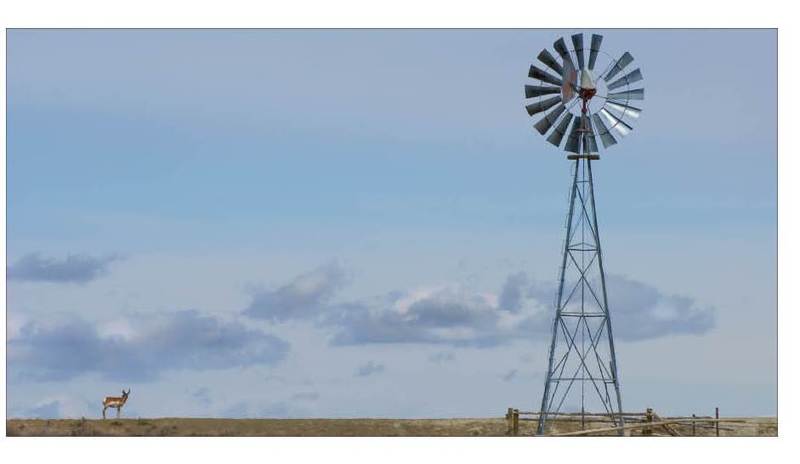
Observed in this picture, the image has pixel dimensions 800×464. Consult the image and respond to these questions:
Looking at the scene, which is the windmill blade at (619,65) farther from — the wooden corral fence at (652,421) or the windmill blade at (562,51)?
the wooden corral fence at (652,421)

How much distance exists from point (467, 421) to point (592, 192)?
41.6 feet

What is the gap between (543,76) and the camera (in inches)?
1886

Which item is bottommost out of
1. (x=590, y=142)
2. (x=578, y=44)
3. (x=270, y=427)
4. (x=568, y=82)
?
(x=270, y=427)

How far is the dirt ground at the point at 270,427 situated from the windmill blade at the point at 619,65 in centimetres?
1271

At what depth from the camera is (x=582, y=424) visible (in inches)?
1957

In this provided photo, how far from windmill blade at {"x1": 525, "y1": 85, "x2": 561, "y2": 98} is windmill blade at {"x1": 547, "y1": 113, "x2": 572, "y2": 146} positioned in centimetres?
93

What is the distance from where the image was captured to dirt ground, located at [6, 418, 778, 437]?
2131 inches

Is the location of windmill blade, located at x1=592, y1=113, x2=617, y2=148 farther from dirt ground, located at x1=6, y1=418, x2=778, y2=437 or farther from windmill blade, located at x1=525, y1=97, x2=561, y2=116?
dirt ground, located at x1=6, y1=418, x2=778, y2=437

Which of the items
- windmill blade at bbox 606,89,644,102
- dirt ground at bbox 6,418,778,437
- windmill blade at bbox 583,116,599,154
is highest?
windmill blade at bbox 606,89,644,102

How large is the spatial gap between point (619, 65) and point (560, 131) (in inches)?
113

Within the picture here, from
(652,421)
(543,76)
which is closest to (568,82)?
(543,76)

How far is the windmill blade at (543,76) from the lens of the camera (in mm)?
47875

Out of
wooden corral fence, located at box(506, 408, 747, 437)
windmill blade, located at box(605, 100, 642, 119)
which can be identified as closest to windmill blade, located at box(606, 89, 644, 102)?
windmill blade, located at box(605, 100, 642, 119)

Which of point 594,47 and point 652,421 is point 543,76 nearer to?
point 594,47
